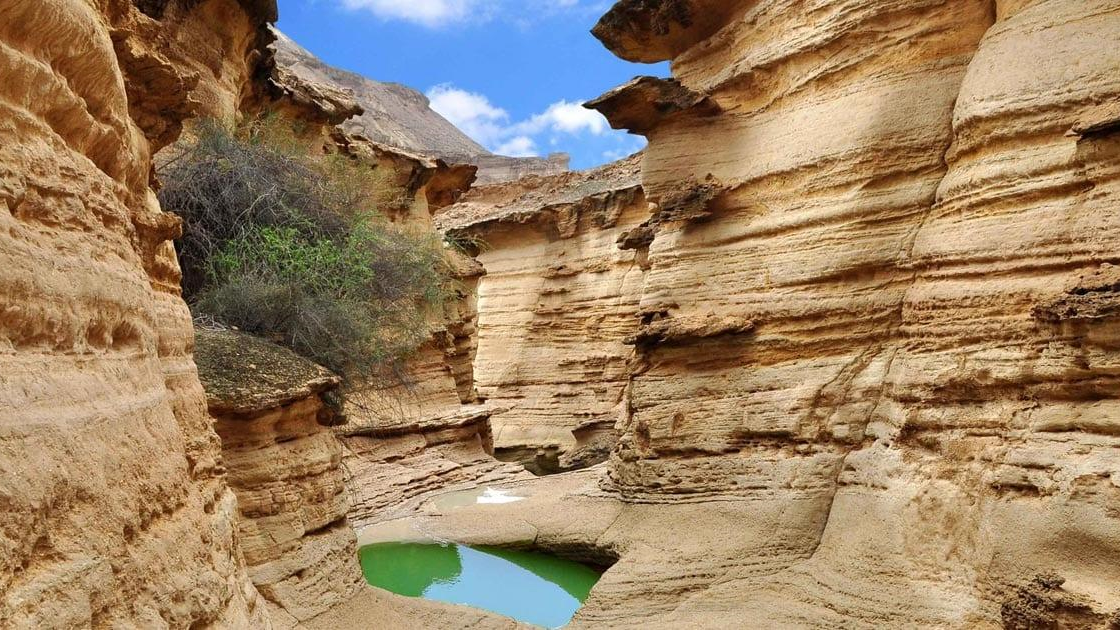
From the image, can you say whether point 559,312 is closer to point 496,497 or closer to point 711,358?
point 496,497

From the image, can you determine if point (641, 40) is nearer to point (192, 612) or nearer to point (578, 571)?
point (578, 571)

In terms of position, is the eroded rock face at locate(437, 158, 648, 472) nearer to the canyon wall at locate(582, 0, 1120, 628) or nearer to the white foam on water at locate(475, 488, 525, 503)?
the white foam on water at locate(475, 488, 525, 503)

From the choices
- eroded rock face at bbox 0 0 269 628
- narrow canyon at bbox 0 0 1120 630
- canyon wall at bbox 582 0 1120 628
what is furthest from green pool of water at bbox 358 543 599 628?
eroded rock face at bbox 0 0 269 628

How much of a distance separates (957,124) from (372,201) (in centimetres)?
818

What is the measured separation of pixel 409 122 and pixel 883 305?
4042cm

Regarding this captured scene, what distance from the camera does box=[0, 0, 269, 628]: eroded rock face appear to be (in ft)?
6.71

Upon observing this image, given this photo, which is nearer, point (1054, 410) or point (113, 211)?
point (113, 211)

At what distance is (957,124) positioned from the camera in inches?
264

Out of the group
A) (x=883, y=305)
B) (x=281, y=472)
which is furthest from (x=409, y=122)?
(x=281, y=472)

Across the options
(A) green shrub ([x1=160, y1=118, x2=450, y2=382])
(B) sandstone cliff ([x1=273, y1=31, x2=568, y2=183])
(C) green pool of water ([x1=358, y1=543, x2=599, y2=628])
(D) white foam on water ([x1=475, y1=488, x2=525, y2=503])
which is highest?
(B) sandstone cliff ([x1=273, y1=31, x2=568, y2=183])

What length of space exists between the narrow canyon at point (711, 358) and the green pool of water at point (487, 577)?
0.20 metres

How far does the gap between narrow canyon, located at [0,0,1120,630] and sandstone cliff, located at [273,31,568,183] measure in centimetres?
2560

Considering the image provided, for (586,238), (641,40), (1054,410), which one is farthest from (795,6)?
(586,238)

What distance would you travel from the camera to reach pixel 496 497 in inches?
467
